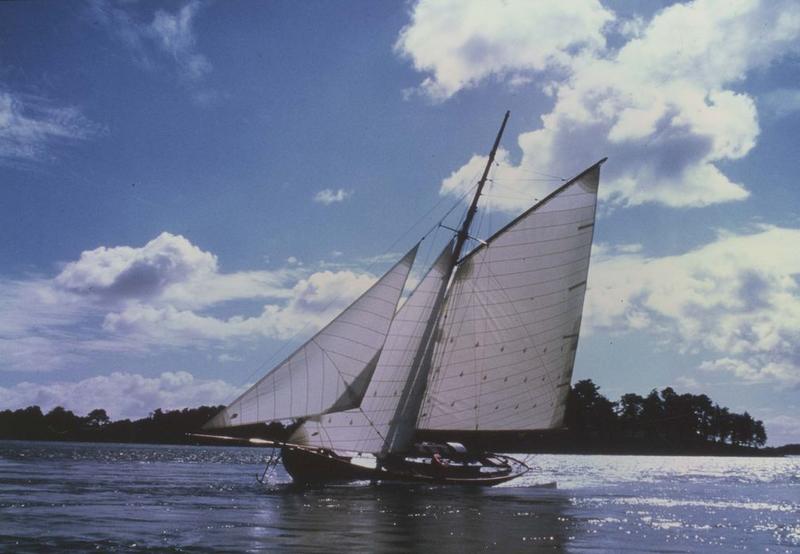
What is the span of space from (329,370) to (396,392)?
7825 mm

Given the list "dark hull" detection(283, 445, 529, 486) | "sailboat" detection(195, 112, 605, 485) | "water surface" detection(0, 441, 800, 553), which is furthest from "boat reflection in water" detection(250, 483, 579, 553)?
"sailboat" detection(195, 112, 605, 485)

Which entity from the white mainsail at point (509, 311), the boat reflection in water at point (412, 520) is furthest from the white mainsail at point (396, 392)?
the boat reflection in water at point (412, 520)

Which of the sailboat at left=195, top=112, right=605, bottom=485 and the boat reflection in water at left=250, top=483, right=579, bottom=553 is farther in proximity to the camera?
the sailboat at left=195, top=112, right=605, bottom=485

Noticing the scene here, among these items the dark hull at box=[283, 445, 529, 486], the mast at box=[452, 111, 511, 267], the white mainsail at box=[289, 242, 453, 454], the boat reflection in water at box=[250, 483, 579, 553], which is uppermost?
the mast at box=[452, 111, 511, 267]

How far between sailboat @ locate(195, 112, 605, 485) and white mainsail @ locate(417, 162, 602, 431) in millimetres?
62

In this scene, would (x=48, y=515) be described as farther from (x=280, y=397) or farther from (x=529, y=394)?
(x=529, y=394)

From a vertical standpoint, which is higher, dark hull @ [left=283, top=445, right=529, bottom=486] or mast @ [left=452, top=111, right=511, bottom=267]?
mast @ [left=452, top=111, right=511, bottom=267]

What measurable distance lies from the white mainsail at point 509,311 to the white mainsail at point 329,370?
800cm

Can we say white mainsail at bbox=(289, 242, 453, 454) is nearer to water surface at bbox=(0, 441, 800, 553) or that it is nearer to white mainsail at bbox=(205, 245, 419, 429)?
water surface at bbox=(0, 441, 800, 553)

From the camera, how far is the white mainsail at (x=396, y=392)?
150 feet

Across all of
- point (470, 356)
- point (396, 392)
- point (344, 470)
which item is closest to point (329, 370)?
point (396, 392)

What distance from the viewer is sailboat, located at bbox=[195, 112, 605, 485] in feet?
152

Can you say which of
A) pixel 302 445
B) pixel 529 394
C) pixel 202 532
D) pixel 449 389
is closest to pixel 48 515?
pixel 202 532

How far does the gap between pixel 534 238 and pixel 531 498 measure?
1550 centimetres
